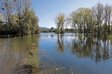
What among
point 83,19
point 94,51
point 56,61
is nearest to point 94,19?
Answer: point 83,19

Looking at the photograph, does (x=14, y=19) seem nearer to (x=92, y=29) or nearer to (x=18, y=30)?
(x=18, y=30)

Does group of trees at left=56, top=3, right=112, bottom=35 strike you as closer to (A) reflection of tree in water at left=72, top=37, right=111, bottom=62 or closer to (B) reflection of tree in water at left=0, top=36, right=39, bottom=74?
(A) reflection of tree in water at left=72, top=37, right=111, bottom=62

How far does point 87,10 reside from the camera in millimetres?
81250

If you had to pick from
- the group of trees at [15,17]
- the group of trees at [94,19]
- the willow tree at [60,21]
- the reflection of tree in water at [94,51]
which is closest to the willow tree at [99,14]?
the group of trees at [94,19]

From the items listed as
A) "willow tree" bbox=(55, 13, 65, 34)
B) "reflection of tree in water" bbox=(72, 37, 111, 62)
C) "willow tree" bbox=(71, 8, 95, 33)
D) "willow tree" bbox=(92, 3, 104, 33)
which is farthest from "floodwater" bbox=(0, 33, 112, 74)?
"willow tree" bbox=(55, 13, 65, 34)

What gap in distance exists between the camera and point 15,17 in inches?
2456

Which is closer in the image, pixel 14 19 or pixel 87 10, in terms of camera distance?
pixel 14 19

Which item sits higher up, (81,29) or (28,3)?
(28,3)

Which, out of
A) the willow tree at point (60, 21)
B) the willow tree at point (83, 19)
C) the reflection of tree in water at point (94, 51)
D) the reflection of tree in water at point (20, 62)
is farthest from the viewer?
the willow tree at point (60, 21)

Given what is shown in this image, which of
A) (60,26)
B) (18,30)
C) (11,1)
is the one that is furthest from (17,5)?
(60,26)

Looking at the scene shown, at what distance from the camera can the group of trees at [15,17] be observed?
61.9m

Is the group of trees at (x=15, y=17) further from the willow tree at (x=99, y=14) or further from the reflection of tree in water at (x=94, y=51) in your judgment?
the reflection of tree in water at (x=94, y=51)

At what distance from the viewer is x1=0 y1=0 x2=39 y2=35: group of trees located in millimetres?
61938

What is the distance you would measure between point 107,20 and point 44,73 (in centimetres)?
6733
